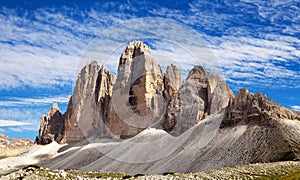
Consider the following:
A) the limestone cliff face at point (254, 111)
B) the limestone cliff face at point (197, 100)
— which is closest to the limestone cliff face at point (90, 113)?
the limestone cliff face at point (197, 100)

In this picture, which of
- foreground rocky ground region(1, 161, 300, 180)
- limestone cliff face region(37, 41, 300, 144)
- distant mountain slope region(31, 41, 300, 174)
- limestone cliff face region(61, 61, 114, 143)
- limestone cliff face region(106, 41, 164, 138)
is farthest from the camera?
limestone cliff face region(61, 61, 114, 143)

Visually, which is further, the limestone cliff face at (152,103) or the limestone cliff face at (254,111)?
the limestone cliff face at (152,103)

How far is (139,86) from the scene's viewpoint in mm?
164250

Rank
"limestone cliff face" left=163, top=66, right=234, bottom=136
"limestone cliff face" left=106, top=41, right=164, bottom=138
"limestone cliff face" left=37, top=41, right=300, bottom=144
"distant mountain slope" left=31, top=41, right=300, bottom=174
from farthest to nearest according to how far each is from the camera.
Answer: "limestone cliff face" left=106, top=41, right=164, bottom=138 < "limestone cliff face" left=163, top=66, right=234, bottom=136 < "limestone cliff face" left=37, top=41, right=300, bottom=144 < "distant mountain slope" left=31, top=41, right=300, bottom=174

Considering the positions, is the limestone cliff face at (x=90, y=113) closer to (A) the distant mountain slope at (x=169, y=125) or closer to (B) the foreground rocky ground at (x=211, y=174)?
(A) the distant mountain slope at (x=169, y=125)

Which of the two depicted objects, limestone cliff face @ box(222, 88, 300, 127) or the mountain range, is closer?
the mountain range

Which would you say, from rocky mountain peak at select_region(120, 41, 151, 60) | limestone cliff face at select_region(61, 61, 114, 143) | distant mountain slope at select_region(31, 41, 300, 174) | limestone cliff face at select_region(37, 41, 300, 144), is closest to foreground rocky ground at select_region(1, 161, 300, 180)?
distant mountain slope at select_region(31, 41, 300, 174)

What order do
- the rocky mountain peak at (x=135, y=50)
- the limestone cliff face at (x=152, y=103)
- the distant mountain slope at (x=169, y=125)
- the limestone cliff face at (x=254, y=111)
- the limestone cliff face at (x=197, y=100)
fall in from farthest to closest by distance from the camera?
the rocky mountain peak at (x=135, y=50) → the limestone cliff face at (x=197, y=100) → the limestone cliff face at (x=152, y=103) → the limestone cliff face at (x=254, y=111) → the distant mountain slope at (x=169, y=125)

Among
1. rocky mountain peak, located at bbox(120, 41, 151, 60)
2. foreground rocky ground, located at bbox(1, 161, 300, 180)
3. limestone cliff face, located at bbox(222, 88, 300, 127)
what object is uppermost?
rocky mountain peak, located at bbox(120, 41, 151, 60)

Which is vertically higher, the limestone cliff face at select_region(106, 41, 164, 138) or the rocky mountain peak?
the rocky mountain peak

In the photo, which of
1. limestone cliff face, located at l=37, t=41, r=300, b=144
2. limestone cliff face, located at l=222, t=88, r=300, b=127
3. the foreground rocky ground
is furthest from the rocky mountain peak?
the foreground rocky ground

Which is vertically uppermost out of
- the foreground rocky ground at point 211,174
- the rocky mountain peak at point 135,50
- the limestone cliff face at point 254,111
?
the rocky mountain peak at point 135,50

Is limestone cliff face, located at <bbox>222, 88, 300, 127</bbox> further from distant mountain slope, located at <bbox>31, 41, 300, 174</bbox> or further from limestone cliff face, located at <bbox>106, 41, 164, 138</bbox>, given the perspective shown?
limestone cliff face, located at <bbox>106, 41, 164, 138</bbox>

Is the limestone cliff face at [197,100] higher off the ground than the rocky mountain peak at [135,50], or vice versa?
the rocky mountain peak at [135,50]
